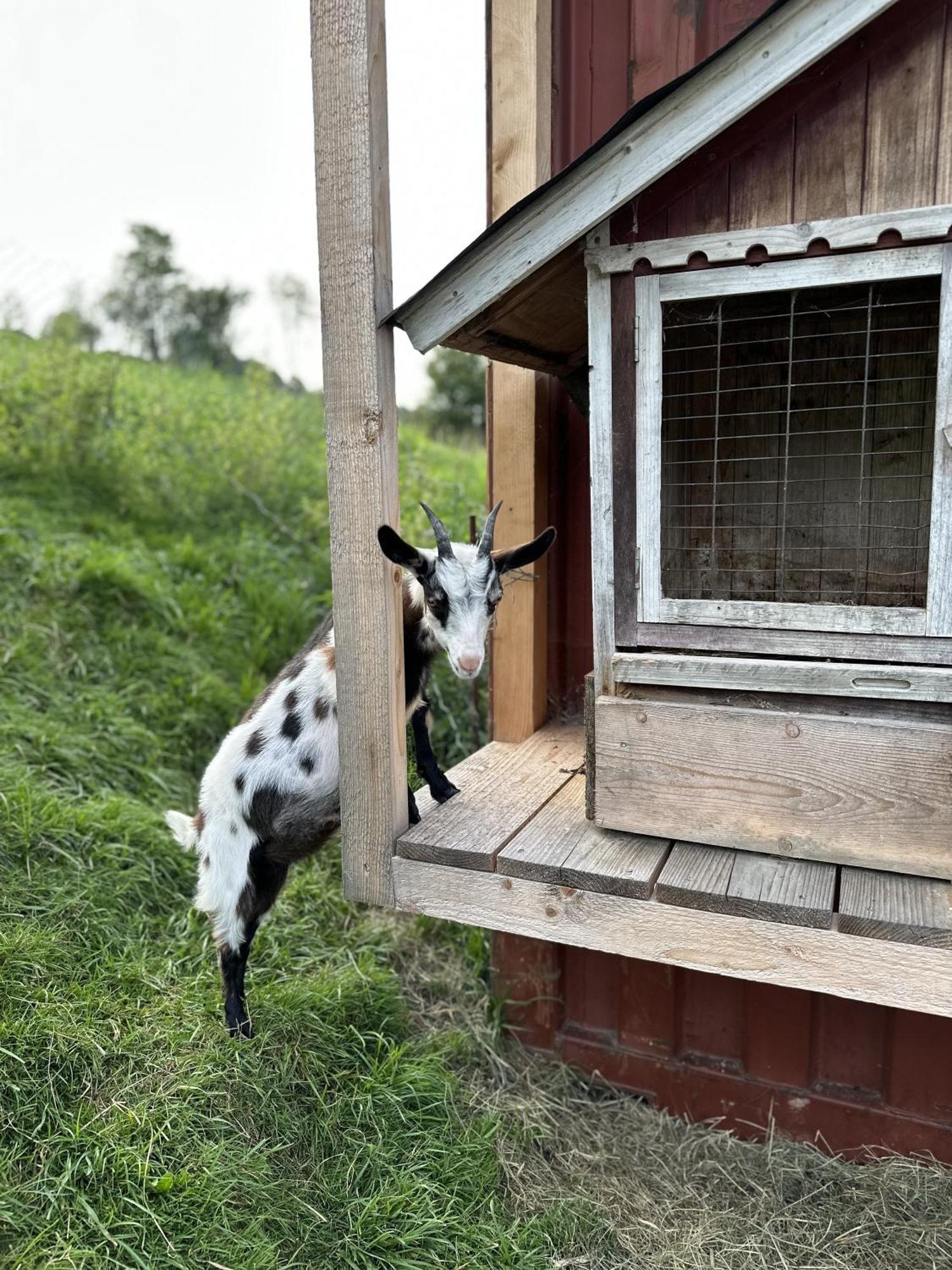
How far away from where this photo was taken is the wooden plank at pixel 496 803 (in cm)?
216

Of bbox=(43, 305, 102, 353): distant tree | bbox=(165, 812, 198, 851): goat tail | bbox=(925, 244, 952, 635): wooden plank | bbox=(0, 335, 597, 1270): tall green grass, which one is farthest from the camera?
bbox=(43, 305, 102, 353): distant tree

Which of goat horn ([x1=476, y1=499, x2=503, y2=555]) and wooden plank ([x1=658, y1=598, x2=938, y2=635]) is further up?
goat horn ([x1=476, y1=499, x2=503, y2=555])

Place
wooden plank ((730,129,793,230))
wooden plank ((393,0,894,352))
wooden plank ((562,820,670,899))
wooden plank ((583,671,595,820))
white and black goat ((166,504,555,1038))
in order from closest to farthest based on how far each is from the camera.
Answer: wooden plank ((393,0,894,352)) → wooden plank ((730,129,793,230)) → wooden plank ((562,820,670,899)) → wooden plank ((583,671,595,820)) → white and black goat ((166,504,555,1038))

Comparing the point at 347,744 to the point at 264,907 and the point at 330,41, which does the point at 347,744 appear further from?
the point at 330,41

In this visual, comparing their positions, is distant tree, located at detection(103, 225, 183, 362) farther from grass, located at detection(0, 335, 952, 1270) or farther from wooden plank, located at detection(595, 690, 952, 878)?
wooden plank, located at detection(595, 690, 952, 878)

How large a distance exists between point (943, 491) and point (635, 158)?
0.88m

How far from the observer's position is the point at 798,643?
193 centimetres

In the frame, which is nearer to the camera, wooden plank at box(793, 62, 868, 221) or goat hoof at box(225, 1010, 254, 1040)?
wooden plank at box(793, 62, 868, 221)

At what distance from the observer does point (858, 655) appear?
6.17ft

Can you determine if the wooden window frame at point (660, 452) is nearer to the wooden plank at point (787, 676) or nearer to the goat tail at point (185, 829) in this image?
the wooden plank at point (787, 676)

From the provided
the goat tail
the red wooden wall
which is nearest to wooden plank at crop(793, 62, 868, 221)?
the red wooden wall

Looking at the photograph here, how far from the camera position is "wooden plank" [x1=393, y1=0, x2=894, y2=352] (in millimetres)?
1618

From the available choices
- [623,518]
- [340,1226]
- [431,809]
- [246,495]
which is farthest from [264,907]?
[246,495]

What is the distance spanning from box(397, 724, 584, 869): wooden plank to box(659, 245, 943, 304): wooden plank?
1278mm
